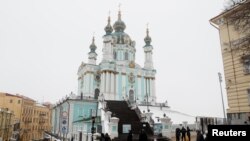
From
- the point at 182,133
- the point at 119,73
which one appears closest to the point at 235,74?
the point at 182,133

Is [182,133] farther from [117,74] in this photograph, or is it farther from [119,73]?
[119,73]

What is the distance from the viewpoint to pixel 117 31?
6216 cm

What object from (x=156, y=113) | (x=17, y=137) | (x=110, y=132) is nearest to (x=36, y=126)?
(x=17, y=137)

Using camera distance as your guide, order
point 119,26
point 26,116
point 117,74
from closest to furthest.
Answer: point 117,74 < point 119,26 < point 26,116

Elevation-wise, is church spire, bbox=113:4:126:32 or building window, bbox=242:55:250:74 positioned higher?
church spire, bbox=113:4:126:32

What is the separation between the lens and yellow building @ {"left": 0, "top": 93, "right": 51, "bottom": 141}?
6669cm

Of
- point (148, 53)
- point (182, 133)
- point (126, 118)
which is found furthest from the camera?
point (148, 53)

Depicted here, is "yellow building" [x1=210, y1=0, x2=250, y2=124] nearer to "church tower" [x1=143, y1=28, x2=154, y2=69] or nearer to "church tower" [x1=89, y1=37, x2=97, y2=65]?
"church tower" [x1=143, y1=28, x2=154, y2=69]

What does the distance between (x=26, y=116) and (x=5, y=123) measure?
62.4ft

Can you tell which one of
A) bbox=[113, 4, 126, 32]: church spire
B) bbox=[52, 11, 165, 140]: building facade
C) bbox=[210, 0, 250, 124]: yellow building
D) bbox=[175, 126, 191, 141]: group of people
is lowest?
bbox=[175, 126, 191, 141]: group of people

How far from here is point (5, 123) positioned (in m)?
55.9

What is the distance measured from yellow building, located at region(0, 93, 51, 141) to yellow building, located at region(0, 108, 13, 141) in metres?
3.41

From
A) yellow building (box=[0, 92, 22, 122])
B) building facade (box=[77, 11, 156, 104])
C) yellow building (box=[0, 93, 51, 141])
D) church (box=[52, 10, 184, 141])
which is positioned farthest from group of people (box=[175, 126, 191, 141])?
yellow building (box=[0, 92, 22, 122])

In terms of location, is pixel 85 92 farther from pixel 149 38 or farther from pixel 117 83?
pixel 149 38
